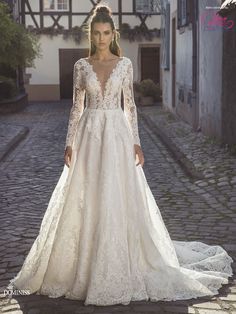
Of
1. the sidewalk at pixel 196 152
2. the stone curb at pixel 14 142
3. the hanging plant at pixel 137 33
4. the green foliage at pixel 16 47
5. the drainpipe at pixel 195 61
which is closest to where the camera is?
the sidewalk at pixel 196 152

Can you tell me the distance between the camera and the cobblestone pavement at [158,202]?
3840 mm

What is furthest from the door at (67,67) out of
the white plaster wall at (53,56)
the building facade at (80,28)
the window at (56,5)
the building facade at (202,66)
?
the building facade at (202,66)

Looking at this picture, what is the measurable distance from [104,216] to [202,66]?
9832 millimetres

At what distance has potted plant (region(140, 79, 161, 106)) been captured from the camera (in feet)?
78.7

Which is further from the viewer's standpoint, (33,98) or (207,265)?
(33,98)

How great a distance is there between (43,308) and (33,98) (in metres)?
25.8

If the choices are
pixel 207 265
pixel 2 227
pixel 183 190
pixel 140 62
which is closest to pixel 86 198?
pixel 207 265

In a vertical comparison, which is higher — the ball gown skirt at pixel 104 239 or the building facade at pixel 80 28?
the building facade at pixel 80 28

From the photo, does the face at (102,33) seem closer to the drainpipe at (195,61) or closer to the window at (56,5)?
the drainpipe at (195,61)

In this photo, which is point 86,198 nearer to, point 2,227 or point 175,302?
point 175,302

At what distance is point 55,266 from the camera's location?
158 inches

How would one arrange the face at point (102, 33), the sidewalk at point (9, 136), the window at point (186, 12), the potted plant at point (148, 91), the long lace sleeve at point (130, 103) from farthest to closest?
the potted plant at point (148, 91)
the window at point (186, 12)
the sidewalk at point (9, 136)
the long lace sleeve at point (130, 103)
the face at point (102, 33)

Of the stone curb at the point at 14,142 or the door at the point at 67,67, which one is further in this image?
the door at the point at 67,67

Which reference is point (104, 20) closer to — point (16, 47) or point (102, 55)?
point (102, 55)
